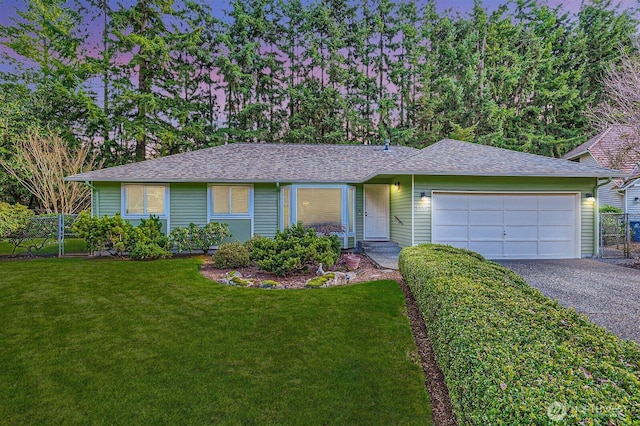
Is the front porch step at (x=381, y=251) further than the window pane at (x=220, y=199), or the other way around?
the window pane at (x=220, y=199)

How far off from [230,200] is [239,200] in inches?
11.5

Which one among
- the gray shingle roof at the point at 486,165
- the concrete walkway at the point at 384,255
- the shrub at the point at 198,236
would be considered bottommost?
the concrete walkway at the point at 384,255

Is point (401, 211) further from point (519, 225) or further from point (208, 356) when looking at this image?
point (208, 356)

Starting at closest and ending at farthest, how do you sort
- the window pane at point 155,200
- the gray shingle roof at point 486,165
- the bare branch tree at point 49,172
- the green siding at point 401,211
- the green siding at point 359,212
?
the gray shingle roof at point 486,165, the green siding at point 401,211, the window pane at point 155,200, the green siding at point 359,212, the bare branch tree at point 49,172

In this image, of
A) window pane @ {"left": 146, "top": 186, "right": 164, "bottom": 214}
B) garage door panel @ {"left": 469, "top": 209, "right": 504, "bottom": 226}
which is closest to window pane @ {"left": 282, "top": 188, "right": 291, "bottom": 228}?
window pane @ {"left": 146, "top": 186, "right": 164, "bottom": 214}

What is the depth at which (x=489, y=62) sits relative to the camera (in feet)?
72.9

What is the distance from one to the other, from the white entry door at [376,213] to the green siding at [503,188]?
2686 mm

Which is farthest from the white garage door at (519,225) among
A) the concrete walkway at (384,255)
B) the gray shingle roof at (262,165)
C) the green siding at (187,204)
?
the green siding at (187,204)

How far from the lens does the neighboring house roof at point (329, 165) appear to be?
884 centimetres

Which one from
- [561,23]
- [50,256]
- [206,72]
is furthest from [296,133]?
[561,23]

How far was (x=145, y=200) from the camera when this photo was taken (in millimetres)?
10742

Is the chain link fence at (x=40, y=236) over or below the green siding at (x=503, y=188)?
below

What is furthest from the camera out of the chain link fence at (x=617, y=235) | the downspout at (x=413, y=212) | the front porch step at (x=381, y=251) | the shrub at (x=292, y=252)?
the chain link fence at (x=617, y=235)

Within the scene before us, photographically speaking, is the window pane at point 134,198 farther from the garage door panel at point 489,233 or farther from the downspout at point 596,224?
the downspout at point 596,224
